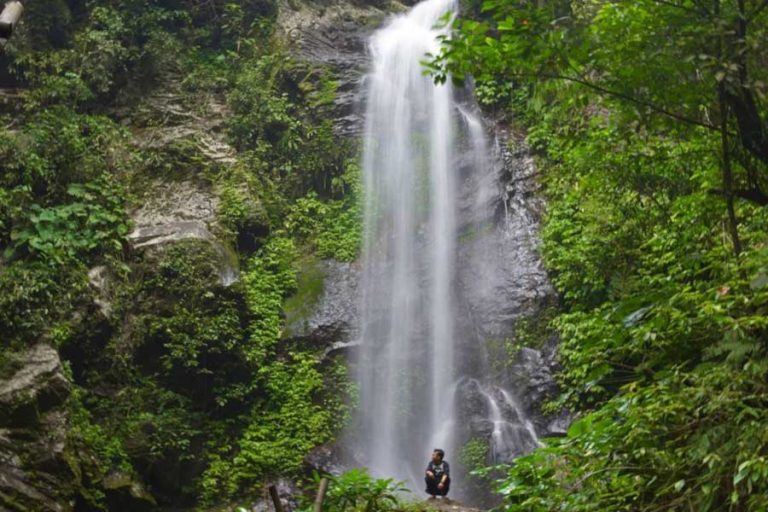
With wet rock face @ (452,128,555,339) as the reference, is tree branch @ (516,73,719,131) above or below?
below

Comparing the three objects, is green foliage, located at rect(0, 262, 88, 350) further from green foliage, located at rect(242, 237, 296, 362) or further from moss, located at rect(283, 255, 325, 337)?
moss, located at rect(283, 255, 325, 337)

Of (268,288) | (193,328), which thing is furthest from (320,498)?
(268,288)

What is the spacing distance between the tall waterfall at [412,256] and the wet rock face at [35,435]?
175 inches

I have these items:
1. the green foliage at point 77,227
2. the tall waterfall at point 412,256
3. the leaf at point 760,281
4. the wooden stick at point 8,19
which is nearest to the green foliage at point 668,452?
the leaf at point 760,281

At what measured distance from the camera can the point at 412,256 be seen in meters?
14.2

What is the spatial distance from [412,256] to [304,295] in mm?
2266

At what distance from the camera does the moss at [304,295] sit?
12867 millimetres

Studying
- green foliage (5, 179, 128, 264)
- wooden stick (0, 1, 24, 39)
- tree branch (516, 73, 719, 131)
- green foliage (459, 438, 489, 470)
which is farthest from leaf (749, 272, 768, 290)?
green foliage (5, 179, 128, 264)

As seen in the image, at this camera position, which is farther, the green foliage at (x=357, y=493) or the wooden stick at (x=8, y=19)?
the green foliage at (x=357, y=493)

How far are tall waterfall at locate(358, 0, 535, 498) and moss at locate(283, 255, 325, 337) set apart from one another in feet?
2.86

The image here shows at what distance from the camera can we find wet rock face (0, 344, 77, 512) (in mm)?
8086

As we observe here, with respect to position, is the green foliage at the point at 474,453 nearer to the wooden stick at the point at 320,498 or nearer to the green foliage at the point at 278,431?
the green foliage at the point at 278,431

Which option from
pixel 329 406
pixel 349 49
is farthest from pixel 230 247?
pixel 349 49

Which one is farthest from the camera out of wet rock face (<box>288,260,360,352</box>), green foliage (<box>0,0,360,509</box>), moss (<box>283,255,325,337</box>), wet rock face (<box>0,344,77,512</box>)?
moss (<box>283,255,325,337</box>)
